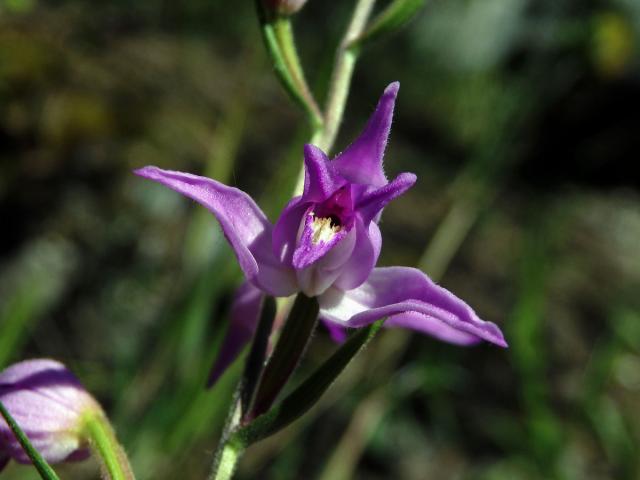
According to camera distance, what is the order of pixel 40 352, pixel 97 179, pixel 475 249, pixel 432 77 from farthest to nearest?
1. pixel 432 77
2. pixel 475 249
3. pixel 97 179
4. pixel 40 352

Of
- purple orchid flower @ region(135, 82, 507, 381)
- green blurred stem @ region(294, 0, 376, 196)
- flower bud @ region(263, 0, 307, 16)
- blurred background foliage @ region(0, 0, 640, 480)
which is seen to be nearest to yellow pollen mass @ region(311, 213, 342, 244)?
purple orchid flower @ region(135, 82, 507, 381)

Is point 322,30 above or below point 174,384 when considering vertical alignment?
below

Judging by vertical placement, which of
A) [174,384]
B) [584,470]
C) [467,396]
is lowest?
[584,470]

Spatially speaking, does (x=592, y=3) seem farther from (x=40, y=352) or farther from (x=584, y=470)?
(x=40, y=352)

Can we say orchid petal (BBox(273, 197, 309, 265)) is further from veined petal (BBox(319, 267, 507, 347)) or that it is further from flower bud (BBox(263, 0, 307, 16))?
flower bud (BBox(263, 0, 307, 16))

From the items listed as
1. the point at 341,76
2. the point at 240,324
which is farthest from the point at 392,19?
the point at 240,324

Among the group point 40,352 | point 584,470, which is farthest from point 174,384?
point 584,470

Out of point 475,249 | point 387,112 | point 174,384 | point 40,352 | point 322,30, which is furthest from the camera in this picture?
point 322,30

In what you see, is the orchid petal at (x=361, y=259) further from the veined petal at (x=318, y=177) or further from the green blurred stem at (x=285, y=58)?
the green blurred stem at (x=285, y=58)
